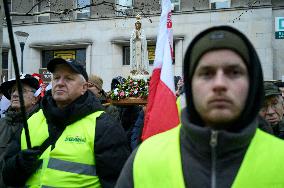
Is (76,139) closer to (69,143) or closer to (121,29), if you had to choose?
(69,143)

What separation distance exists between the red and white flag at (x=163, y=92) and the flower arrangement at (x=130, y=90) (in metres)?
2.41

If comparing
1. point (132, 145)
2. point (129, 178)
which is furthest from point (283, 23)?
point (129, 178)

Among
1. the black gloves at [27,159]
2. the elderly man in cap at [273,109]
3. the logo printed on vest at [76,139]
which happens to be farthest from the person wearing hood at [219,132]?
the elderly man in cap at [273,109]

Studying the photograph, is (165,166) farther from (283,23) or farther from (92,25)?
(92,25)

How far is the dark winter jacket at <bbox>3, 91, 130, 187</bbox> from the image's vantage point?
10.7ft

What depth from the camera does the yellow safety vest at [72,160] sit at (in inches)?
128

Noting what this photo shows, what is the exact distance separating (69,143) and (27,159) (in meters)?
0.33

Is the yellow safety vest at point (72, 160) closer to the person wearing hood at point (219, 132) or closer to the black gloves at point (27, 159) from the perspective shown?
the black gloves at point (27, 159)

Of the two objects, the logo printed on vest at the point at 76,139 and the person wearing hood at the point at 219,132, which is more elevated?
the person wearing hood at the point at 219,132

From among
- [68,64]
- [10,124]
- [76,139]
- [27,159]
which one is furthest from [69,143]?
[10,124]

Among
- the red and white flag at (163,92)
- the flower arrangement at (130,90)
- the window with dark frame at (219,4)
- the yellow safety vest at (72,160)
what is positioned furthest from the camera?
the window with dark frame at (219,4)

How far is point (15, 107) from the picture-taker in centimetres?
464

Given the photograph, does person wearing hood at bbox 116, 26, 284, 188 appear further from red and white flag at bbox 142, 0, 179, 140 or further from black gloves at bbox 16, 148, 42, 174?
red and white flag at bbox 142, 0, 179, 140

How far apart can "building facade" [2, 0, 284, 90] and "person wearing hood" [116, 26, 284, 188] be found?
19203 mm
